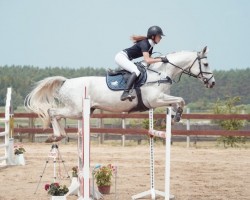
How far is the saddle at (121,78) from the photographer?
786 cm

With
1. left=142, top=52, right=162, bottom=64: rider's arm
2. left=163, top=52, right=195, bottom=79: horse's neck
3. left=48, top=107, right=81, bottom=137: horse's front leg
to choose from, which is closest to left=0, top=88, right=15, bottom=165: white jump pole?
left=48, top=107, right=81, bottom=137: horse's front leg

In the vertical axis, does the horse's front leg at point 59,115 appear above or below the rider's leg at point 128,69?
below

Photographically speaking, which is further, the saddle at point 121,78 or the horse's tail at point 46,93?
the horse's tail at point 46,93

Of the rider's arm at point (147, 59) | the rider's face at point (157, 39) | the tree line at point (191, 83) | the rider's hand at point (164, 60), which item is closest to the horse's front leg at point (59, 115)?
the rider's arm at point (147, 59)

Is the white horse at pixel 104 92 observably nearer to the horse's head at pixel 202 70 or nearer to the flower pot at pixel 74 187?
the horse's head at pixel 202 70

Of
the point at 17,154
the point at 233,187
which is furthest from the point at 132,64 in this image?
the point at 17,154

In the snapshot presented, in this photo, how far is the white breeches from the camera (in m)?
7.83

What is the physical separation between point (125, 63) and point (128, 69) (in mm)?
91

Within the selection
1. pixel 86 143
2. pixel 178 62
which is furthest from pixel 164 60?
pixel 86 143

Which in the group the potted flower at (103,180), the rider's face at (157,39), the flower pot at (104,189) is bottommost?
the flower pot at (104,189)

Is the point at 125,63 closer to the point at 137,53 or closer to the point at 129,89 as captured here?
the point at 137,53

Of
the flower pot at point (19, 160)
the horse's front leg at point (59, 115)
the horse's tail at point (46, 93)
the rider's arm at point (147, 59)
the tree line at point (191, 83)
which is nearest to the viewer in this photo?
the rider's arm at point (147, 59)

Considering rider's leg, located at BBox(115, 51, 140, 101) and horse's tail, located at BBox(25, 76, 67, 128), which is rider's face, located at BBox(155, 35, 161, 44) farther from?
horse's tail, located at BBox(25, 76, 67, 128)

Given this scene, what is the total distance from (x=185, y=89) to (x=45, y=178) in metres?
46.5
